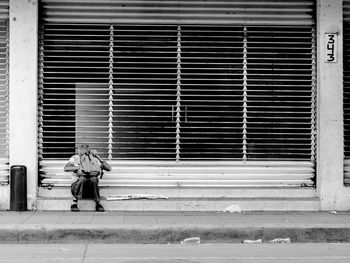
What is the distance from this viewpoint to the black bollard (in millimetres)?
12555

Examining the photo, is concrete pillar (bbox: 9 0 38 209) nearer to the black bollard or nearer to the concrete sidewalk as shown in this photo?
the black bollard

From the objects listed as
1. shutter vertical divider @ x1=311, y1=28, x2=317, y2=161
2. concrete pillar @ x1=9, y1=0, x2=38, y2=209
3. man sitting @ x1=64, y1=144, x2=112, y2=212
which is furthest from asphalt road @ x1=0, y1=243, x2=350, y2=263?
shutter vertical divider @ x1=311, y1=28, x2=317, y2=161

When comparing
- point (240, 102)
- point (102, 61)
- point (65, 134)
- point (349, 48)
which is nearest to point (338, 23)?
point (349, 48)

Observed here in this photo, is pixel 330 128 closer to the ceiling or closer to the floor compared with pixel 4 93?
closer to the floor

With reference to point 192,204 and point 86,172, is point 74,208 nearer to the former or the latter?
point 86,172

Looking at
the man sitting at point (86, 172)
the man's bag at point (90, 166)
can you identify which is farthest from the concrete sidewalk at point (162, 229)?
the man's bag at point (90, 166)

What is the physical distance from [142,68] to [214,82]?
4.89ft

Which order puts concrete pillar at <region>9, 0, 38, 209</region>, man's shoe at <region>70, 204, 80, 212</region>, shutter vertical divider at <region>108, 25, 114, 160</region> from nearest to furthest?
man's shoe at <region>70, 204, 80, 212</region> → concrete pillar at <region>9, 0, 38, 209</region> → shutter vertical divider at <region>108, 25, 114, 160</region>

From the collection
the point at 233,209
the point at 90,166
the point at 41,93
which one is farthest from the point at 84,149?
the point at 233,209

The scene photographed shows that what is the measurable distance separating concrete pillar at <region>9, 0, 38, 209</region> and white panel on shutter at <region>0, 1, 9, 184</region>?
10.2 inches

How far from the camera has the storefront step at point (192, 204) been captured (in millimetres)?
12898

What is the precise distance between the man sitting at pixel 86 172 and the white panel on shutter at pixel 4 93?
134 cm

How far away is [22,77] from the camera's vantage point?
12828 millimetres

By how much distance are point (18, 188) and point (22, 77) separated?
7.08ft
